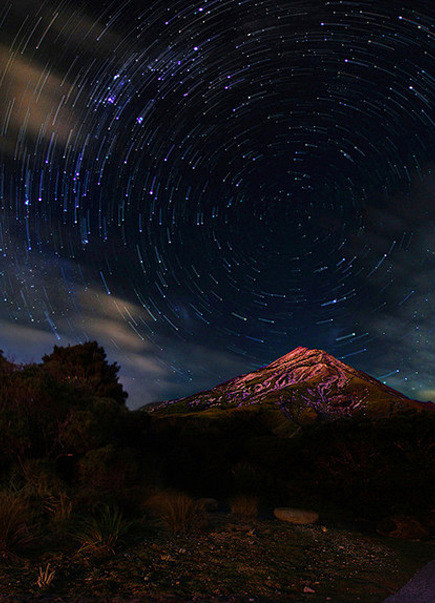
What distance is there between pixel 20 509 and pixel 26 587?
1995 mm

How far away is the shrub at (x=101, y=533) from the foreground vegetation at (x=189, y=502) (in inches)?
1.1

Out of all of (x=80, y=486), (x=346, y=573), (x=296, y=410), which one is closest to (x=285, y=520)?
(x=346, y=573)

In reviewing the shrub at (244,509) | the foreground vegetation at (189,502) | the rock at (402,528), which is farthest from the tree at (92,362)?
the rock at (402,528)

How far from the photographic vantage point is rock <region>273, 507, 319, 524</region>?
997 centimetres

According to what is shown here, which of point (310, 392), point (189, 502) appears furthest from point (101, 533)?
point (310, 392)

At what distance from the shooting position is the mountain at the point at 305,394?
74.1 m

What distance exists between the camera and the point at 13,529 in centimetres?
600

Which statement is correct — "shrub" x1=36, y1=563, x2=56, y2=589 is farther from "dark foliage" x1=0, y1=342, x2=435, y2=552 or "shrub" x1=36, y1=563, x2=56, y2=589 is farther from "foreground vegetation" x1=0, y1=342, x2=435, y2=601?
"dark foliage" x1=0, y1=342, x2=435, y2=552

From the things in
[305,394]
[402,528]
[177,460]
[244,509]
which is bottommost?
[402,528]

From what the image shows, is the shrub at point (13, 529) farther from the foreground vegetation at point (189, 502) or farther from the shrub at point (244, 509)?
the shrub at point (244, 509)

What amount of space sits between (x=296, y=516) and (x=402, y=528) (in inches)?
101

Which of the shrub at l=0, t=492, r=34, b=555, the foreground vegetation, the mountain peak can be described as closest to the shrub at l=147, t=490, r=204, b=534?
the foreground vegetation

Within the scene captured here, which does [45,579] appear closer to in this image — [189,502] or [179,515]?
[179,515]

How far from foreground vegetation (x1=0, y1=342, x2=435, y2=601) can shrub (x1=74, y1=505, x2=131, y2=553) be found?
0.09 feet
